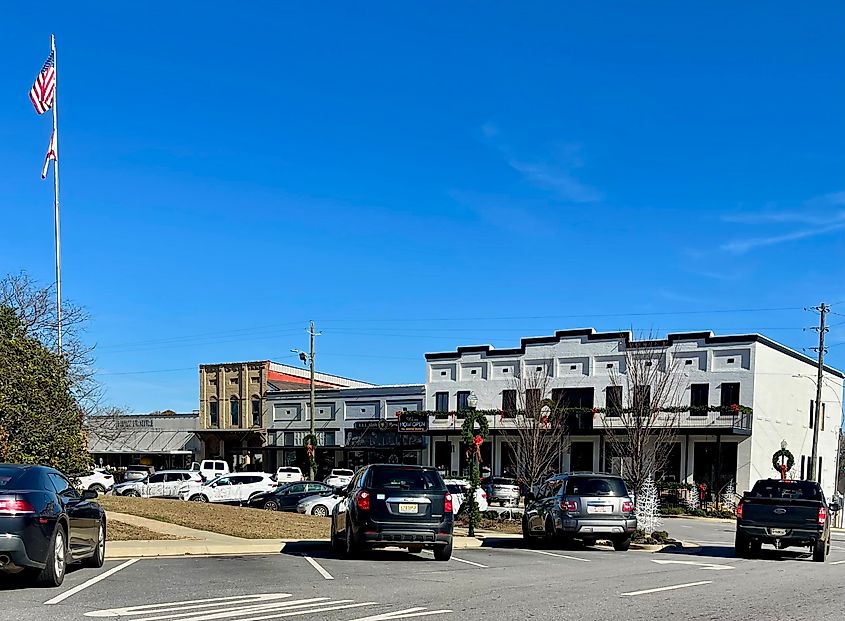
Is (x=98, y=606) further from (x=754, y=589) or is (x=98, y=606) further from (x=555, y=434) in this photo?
(x=555, y=434)

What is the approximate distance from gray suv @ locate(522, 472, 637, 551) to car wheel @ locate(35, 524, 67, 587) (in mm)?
12130

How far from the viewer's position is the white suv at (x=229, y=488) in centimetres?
4531

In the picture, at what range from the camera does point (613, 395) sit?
5484 centimetres

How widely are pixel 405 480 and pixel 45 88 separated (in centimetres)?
2048

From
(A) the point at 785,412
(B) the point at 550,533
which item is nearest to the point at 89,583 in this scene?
(B) the point at 550,533

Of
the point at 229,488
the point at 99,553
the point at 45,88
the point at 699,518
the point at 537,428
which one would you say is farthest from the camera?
the point at 537,428

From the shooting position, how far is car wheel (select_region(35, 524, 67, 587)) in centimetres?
1180

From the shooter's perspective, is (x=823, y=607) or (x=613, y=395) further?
(x=613, y=395)

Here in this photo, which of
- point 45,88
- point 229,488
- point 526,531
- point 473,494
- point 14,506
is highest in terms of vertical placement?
point 45,88

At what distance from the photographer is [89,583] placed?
12.7m

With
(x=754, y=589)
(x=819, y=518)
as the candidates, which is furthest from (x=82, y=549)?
(x=819, y=518)

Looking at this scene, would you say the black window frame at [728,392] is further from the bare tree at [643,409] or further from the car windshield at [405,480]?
the car windshield at [405,480]

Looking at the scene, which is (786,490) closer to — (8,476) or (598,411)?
(8,476)

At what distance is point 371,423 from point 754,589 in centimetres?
5085
